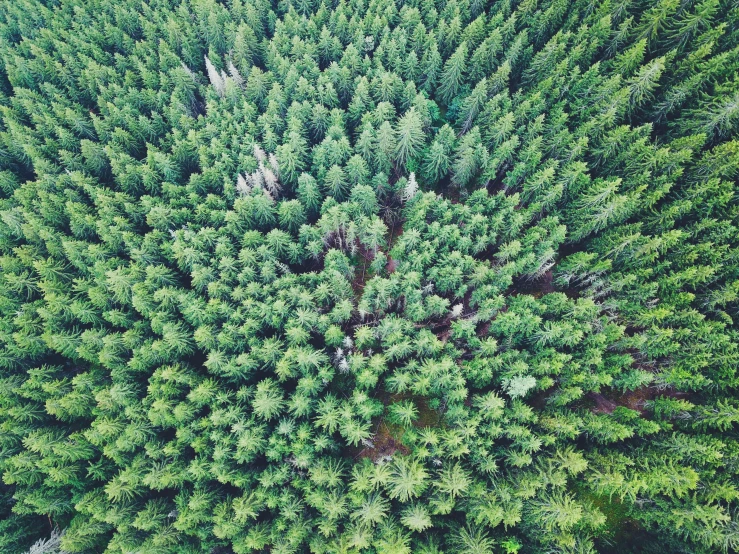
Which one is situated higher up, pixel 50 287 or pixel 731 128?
pixel 731 128

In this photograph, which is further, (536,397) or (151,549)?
(536,397)

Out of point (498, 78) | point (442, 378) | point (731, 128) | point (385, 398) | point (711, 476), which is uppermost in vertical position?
point (498, 78)

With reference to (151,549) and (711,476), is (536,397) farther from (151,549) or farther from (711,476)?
(151,549)

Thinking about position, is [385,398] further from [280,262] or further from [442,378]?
[280,262]

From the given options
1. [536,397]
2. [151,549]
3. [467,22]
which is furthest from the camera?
[467,22]

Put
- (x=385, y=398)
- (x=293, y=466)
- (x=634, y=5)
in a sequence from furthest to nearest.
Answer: (x=634, y=5) → (x=385, y=398) → (x=293, y=466)

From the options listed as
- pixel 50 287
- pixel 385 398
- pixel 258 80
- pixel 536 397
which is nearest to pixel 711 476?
pixel 536 397
